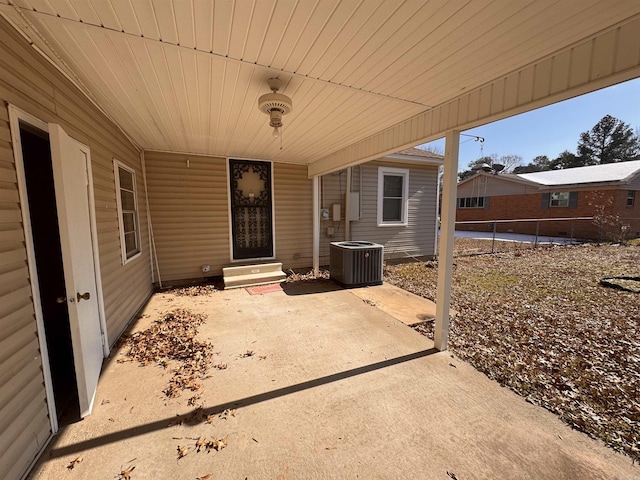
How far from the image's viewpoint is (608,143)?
86.3ft

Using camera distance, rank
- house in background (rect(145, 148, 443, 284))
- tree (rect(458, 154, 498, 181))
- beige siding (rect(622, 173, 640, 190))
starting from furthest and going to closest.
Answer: tree (rect(458, 154, 498, 181))
beige siding (rect(622, 173, 640, 190))
house in background (rect(145, 148, 443, 284))

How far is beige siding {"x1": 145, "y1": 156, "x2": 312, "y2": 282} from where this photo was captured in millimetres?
5359

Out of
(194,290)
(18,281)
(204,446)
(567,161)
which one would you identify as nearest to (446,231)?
(204,446)

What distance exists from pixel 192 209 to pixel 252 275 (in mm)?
1899

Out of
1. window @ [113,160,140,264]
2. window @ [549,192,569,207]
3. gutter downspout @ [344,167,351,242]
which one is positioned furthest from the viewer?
window @ [549,192,569,207]

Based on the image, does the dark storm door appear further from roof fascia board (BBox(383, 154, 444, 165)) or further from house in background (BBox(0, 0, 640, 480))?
roof fascia board (BBox(383, 154, 444, 165))

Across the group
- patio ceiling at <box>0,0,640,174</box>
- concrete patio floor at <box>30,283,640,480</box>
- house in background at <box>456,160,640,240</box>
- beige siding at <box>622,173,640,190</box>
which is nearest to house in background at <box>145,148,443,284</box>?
patio ceiling at <box>0,0,640,174</box>

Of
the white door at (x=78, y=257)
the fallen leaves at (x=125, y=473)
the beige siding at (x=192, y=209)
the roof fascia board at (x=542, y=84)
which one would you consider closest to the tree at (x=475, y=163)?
the beige siding at (x=192, y=209)

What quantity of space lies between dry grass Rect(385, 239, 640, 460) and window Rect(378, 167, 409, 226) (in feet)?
5.69

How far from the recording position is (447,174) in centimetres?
296

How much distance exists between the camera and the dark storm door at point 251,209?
237 inches

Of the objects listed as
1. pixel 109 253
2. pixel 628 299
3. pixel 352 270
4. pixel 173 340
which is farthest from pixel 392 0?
pixel 628 299

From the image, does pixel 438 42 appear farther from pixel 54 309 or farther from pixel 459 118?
pixel 54 309

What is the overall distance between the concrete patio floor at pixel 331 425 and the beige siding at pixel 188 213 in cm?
296
